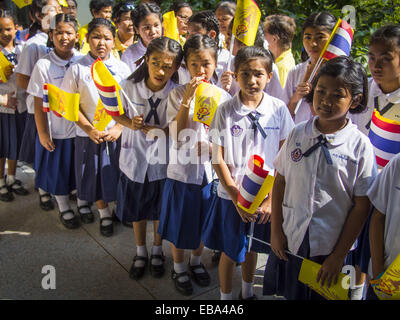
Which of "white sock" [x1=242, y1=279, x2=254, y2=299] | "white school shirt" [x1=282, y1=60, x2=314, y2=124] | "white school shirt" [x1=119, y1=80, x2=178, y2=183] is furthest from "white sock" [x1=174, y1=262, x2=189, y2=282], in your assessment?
"white school shirt" [x1=282, y1=60, x2=314, y2=124]

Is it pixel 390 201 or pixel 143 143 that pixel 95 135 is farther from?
pixel 390 201

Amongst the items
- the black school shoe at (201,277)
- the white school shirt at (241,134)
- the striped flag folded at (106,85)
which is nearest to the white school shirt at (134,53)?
the striped flag folded at (106,85)

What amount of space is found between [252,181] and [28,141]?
244 cm

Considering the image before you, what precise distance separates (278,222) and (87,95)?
1.69 meters

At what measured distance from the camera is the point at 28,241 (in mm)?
2707

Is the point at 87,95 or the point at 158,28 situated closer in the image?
the point at 87,95

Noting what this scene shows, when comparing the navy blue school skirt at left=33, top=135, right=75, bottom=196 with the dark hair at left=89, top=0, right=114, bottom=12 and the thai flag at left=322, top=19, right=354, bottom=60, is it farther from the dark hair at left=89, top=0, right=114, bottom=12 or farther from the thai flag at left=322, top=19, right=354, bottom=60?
the thai flag at left=322, top=19, right=354, bottom=60

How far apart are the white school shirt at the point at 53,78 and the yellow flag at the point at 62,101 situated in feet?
0.96

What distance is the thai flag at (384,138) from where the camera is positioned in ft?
5.31

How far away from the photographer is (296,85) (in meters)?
2.46

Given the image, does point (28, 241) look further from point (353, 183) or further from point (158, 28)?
point (353, 183)
